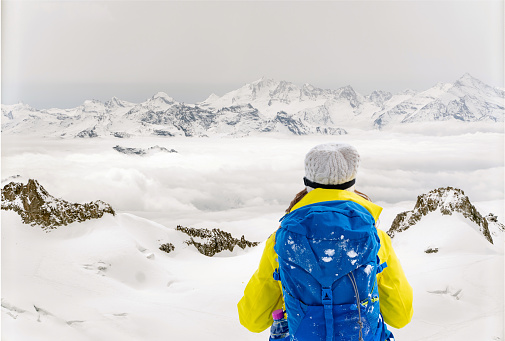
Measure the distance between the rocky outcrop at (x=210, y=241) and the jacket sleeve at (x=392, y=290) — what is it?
92.2 feet

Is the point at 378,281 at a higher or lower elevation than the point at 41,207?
higher

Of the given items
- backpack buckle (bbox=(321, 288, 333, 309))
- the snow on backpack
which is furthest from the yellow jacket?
backpack buckle (bbox=(321, 288, 333, 309))

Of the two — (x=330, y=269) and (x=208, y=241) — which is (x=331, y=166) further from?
A: (x=208, y=241)

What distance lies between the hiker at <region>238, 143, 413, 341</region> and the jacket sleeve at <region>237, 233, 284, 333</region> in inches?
1.3

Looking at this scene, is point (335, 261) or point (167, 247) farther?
point (167, 247)

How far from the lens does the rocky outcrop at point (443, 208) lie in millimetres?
23297

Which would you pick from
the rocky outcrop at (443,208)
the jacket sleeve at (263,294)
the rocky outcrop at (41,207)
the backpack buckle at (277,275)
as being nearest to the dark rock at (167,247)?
the rocky outcrop at (41,207)

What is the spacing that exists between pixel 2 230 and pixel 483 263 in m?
21.1

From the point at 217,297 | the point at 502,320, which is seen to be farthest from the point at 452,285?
the point at 217,297

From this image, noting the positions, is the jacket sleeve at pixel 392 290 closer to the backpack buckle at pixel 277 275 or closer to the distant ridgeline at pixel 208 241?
the backpack buckle at pixel 277 275

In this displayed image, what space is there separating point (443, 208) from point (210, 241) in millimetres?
20205

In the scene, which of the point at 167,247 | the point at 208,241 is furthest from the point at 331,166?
the point at 208,241

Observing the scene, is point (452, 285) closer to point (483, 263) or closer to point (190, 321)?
point (483, 263)

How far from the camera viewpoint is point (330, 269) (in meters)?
2.46
